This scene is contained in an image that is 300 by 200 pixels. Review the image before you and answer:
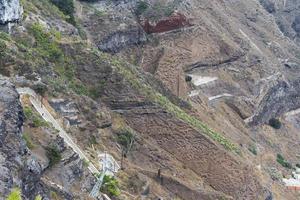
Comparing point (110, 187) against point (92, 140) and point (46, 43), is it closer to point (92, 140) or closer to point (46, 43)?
point (92, 140)

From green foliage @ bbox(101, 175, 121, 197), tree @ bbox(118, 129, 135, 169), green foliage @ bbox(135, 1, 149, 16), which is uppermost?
green foliage @ bbox(101, 175, 121, 197)

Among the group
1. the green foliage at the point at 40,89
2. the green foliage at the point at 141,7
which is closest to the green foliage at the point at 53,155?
the green foliage at the point at 40,89

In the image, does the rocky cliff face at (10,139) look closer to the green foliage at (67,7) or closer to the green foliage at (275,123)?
the green foliage at (67,7)

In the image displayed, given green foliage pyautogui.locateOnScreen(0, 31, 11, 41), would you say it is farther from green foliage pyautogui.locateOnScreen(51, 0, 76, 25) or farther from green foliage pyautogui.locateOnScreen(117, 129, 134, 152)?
green foliage pyautogui.locateOnScreen(51, 0, 76, 25)

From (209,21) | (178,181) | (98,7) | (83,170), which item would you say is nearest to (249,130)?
(209,21)

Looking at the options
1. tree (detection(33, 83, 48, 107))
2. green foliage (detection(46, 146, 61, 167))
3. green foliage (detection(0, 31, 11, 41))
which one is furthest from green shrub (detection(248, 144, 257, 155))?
green foliage (detection(46, 146, 61, 167))

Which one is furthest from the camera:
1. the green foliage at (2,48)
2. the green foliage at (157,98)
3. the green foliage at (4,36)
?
the green foliage at (157,98)

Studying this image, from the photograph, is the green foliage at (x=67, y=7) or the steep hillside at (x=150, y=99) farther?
the green foliage at (x=67, y=7)
